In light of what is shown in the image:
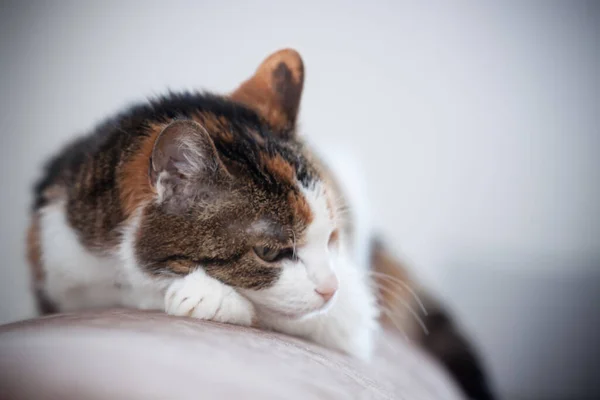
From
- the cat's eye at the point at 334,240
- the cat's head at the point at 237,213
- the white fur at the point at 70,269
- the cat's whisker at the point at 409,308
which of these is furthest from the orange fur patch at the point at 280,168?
the cat's whisker at the point at 409,308

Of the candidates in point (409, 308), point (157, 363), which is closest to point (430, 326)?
point (409, 308)

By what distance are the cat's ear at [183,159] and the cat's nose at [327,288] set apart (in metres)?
0.18

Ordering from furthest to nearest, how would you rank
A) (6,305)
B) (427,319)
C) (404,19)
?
1. (427,319)
2. (404,19)
3. (6,305)

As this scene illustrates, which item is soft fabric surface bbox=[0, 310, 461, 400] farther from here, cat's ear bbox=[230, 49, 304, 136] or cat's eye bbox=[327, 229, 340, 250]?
cat's ear bbox=[230, 49, 304, 136]

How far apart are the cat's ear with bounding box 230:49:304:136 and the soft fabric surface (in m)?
0.32

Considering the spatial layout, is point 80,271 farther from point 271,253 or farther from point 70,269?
point 271,253

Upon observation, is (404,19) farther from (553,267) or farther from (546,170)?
(553,267)

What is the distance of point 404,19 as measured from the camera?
859 mm

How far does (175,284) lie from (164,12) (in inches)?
14.3

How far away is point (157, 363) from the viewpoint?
0.40 metres

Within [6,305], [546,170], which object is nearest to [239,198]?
[6,305]

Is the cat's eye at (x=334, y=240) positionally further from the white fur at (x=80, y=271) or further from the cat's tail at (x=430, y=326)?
the cat's tail at (x=430, y=326)

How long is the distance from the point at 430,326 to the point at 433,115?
0.51m

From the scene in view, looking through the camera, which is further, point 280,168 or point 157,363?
point 280,168
